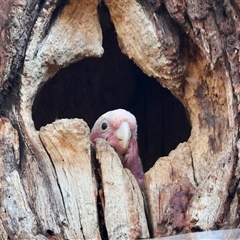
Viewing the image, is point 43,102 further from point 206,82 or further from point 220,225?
point 220,225

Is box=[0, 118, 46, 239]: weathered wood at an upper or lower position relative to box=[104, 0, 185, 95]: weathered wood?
lower

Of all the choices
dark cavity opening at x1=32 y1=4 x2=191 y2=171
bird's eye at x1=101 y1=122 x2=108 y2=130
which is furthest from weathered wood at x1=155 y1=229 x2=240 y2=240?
dark cavity opening at x1=32 y1=4 x2=191 y2=171

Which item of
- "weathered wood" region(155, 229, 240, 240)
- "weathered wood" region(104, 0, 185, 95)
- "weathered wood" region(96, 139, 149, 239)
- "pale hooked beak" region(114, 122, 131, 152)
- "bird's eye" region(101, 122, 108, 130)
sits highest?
"weathered wood" region(104, 0, 185, 95)

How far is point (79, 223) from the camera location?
1994 mm

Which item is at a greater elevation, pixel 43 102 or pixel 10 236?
pixel 43 102

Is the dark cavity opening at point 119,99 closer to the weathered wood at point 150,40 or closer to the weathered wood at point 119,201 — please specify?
the weathered wood at point 150,40

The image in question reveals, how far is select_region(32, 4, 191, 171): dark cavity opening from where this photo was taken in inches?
125

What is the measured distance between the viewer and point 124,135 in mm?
2473

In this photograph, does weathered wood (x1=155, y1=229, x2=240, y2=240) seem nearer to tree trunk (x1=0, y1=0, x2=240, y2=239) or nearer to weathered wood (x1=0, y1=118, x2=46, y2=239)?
tree trunk (x1=0, y1=0, x2=240, y2=239)

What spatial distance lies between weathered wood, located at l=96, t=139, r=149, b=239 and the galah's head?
37 centimetres

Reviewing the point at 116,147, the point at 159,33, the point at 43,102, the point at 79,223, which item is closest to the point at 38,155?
the point at 79,223

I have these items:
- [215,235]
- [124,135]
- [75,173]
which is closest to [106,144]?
[75,173]

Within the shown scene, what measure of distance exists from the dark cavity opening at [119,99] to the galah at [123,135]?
2.05ft

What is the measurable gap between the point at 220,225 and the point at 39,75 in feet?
2.86
